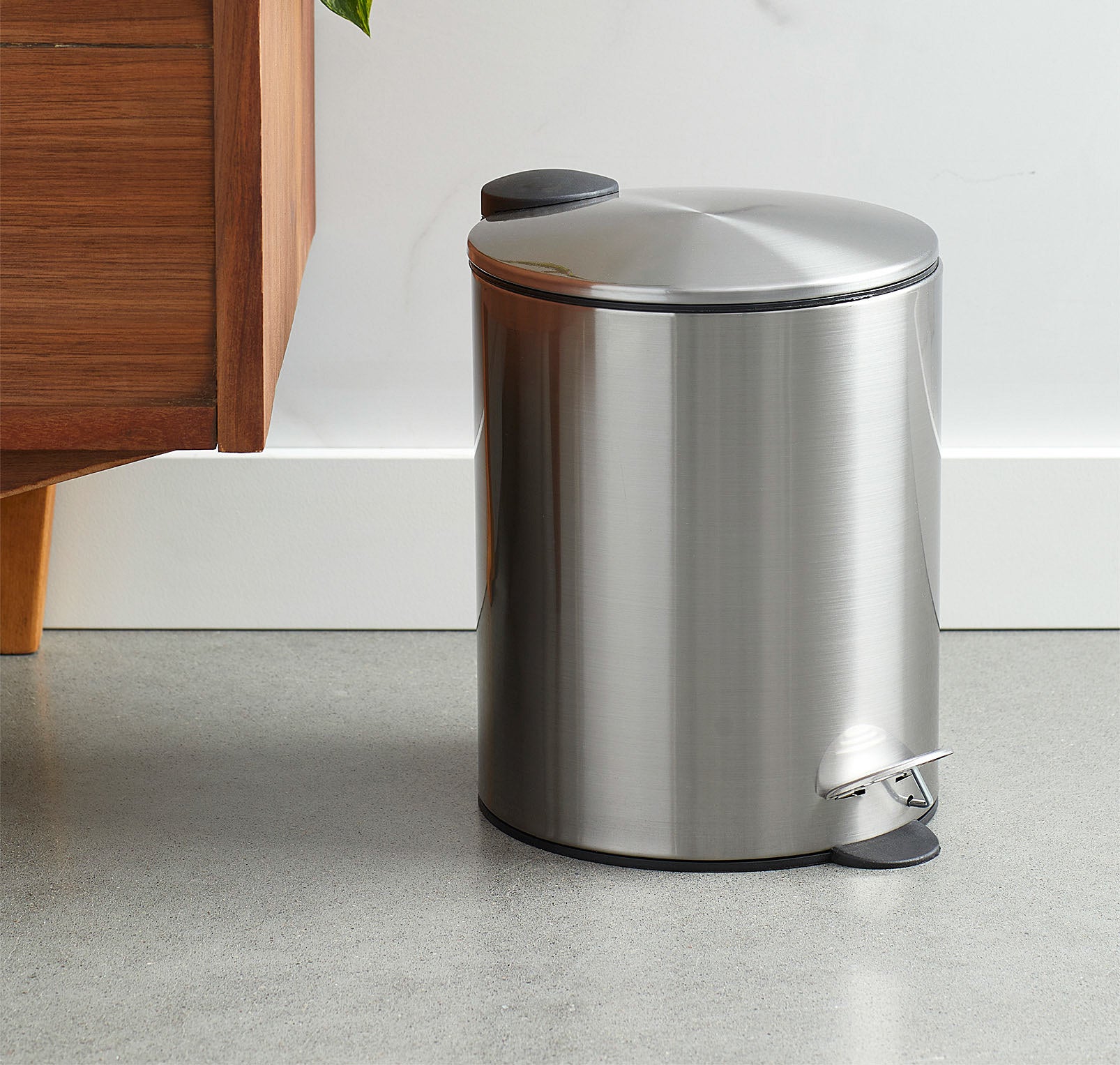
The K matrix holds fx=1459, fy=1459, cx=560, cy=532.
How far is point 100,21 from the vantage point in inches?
23.8

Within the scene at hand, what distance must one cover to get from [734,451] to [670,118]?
45 centimetres

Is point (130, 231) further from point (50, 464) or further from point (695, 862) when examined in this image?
point (695, 862)

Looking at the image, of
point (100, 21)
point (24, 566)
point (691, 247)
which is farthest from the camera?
point (24, 566)

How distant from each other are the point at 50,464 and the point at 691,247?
1.14ft

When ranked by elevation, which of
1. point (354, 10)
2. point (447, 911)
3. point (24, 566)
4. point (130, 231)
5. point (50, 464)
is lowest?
point (447, 911)

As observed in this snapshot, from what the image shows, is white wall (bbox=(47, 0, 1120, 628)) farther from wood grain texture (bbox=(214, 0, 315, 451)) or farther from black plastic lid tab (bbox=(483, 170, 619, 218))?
wood grain texture (bbox=(214, 0, 315, 451))

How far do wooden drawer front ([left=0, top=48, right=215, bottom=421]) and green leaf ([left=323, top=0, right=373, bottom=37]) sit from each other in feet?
0.86

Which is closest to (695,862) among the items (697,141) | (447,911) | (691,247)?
(447,911)

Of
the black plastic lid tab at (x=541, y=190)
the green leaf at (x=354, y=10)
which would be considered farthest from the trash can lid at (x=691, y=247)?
the green leaf at (x=354, y=10)

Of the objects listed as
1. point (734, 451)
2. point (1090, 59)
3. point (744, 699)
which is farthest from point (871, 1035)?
point (1090, 59)

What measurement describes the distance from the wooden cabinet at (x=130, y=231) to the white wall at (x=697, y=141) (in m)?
0.49

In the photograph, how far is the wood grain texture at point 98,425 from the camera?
2.08 ft

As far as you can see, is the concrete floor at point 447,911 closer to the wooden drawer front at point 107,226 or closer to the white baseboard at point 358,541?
the white baseboard at point 358,541

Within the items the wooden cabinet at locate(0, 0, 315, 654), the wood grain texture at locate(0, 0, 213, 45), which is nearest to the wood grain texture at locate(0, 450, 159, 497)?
the wooden cabinet at locate(0, 0, 315, 654)
